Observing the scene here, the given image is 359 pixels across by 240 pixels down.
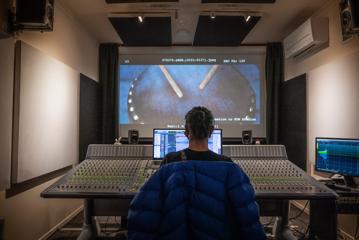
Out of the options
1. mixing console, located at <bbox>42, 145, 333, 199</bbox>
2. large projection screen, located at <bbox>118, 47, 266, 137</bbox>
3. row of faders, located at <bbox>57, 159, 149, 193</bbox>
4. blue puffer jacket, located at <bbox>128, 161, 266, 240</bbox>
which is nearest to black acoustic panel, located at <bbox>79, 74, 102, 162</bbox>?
large projection screen, located at <bbox>118, 47, 266, 137</bbox>

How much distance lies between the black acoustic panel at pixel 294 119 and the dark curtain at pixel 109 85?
114 inches

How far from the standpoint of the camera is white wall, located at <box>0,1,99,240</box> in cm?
240

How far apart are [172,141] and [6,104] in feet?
4.39

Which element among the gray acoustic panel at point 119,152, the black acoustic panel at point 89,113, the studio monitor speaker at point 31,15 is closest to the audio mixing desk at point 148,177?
the gray acoustic panel at point 119,152

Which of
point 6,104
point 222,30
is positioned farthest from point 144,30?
point 6,104

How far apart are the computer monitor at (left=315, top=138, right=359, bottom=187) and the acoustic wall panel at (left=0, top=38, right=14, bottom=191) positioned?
8.81 ft

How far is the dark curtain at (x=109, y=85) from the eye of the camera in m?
4.94

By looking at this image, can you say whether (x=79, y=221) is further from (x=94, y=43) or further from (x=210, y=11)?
(x=210, y=11)

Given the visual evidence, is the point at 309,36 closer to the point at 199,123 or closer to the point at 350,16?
the point at 350,16

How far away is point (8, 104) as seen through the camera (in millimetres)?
2246

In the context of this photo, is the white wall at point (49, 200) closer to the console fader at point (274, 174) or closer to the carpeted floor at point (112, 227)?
the carpeted floor at point (112, 227)

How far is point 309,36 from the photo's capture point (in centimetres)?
345

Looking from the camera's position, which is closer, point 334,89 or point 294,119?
point 334,89

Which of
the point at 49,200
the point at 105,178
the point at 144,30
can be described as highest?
the point at 144,30
